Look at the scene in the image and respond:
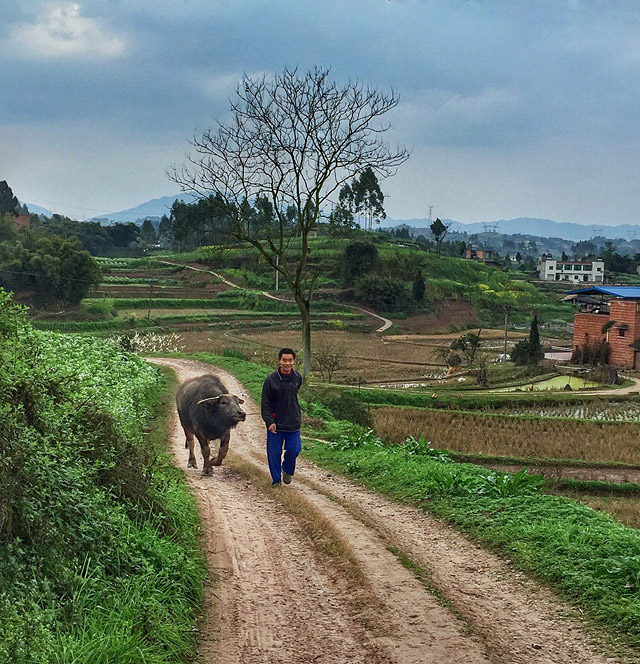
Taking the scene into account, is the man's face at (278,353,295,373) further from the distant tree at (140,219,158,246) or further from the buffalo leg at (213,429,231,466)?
the distant tree at (140,219,158,246)

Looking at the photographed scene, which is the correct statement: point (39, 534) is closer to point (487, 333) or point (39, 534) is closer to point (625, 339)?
point (625, 339)

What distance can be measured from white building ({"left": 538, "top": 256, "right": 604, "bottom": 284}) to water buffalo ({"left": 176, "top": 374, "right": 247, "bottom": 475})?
100 m

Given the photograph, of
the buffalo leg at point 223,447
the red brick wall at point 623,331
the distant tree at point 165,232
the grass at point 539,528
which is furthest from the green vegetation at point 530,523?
the distant tree at point 165,232

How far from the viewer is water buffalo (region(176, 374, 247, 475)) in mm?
9922

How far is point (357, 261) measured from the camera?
224 feet

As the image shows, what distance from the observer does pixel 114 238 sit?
9694cm

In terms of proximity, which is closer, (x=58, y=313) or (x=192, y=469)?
(x=192, y=469)

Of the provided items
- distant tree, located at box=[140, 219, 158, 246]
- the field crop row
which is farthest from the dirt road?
distant tree, located at box=[140, 219, 158, 246]

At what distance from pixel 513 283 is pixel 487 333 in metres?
20.7

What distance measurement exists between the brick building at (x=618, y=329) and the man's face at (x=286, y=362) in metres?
36.2

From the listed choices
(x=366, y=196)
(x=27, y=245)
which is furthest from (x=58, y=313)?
(x=366, y=196)

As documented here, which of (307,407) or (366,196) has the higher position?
(366,196)

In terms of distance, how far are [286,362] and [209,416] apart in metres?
1.93

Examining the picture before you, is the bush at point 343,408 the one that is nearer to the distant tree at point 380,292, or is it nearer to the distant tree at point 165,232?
the distant tree at point 380,292
